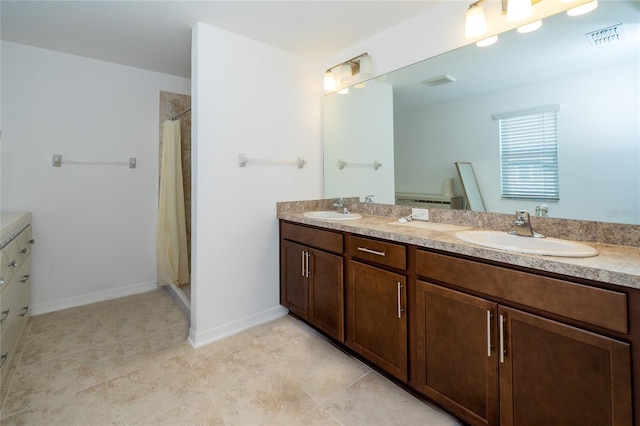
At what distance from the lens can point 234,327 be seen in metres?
2.25

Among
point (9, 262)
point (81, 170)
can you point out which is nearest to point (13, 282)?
point (9, 262)

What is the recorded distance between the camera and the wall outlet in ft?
6.64

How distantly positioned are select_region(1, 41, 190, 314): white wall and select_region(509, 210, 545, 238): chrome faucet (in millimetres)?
3178

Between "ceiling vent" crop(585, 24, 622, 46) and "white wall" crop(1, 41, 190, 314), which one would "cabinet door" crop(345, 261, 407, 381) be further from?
"white wall" crop(1, 41, 190, 314)

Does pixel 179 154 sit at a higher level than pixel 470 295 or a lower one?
higher

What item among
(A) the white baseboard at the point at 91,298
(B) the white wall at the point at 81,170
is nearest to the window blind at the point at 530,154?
(B) the white wall at the point at 81,170

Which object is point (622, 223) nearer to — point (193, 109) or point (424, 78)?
point (424, 78)

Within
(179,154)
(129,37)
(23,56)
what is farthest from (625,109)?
(23,56)

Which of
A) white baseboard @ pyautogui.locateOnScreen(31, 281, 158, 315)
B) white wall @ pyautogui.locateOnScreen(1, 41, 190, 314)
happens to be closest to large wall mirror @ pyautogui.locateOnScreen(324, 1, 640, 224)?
white wall @ pyautogui.locateOnScreen(1, 41, 190, 314)

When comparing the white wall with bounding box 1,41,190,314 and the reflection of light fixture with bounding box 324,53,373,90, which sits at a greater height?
the reflection of light fixture with bounding box 324,53,373,90

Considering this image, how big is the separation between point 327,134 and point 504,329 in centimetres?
206

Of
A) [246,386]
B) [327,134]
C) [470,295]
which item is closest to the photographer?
[470,295]

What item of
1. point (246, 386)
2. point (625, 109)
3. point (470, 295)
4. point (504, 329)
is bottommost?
point (246, 386)

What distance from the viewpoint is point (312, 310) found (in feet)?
7.09
